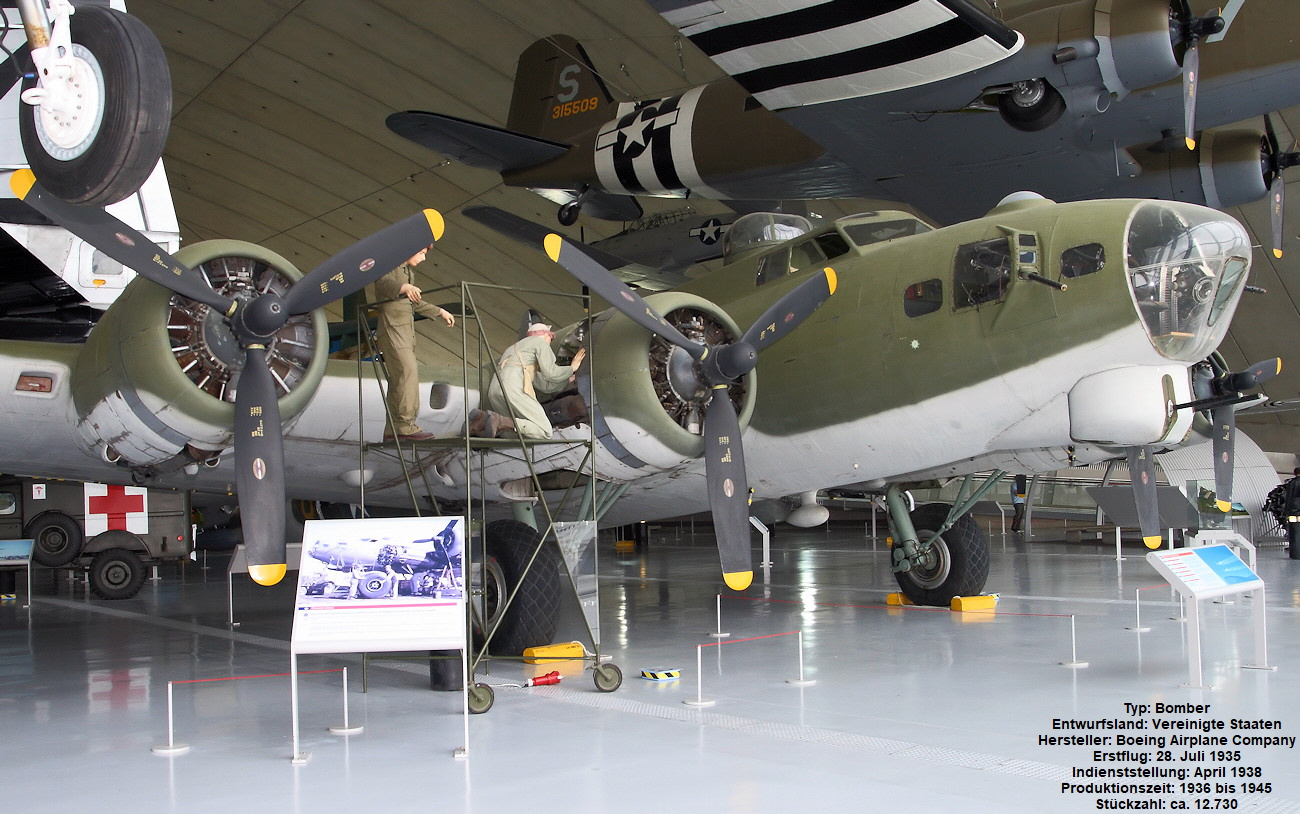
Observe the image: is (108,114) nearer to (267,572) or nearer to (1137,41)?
(267,572)

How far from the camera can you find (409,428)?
292 inches

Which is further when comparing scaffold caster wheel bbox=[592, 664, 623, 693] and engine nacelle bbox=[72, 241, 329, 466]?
scaffold caster wheel bbox=[592, 664, 623, 693]

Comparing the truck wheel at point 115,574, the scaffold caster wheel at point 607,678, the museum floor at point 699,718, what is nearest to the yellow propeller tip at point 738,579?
the museum floor at point 699,718

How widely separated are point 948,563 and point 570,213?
1051 cm

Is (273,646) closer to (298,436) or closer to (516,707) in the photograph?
(298,436)

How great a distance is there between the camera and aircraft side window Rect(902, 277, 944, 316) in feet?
25.4

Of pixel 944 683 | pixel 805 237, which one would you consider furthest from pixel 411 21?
pixel 944 683

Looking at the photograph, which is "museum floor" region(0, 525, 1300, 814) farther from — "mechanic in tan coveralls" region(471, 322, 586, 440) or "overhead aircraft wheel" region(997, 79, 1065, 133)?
"overhead aircraft wheel" region(997, 79, 1065, 133)

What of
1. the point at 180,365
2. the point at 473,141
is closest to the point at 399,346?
the point at 180,365

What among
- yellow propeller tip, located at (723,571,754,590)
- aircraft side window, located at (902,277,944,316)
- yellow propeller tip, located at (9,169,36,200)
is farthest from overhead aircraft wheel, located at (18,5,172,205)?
aircraft side window, located at (902,277,944,316)

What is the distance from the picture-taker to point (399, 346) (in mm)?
7352

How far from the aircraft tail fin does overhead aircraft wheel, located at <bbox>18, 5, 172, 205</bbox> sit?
13984 millimetres

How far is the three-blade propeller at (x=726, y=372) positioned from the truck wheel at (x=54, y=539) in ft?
37.8

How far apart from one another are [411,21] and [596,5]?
4193 millimetres
